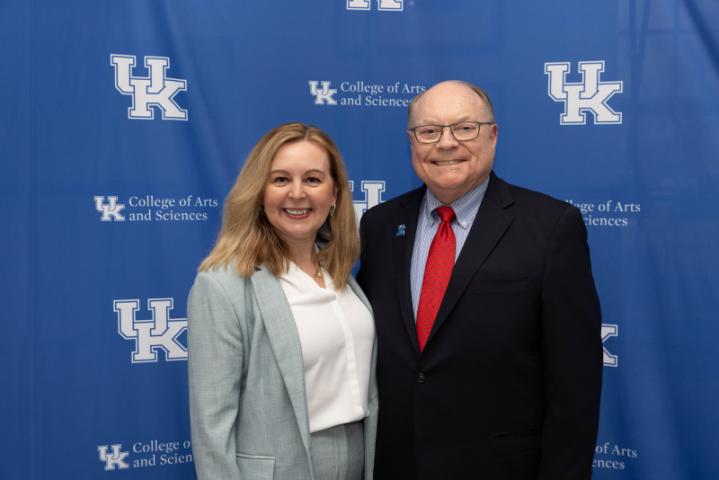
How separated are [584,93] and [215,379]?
2049 mm

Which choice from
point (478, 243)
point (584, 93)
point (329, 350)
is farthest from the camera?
point (584, 93)

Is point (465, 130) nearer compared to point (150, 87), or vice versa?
point (465, 130)

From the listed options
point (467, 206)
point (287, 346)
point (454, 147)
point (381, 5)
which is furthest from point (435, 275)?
point (381, 5)

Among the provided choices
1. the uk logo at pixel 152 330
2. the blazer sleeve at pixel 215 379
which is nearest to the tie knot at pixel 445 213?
the blazer sleeve at pixel 215 379

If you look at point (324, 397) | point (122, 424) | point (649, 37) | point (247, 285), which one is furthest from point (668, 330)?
point (122, 424)

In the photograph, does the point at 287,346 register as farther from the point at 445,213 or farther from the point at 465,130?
the point at 465,130

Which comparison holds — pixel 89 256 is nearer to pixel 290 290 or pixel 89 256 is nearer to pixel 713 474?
pixel 290 290

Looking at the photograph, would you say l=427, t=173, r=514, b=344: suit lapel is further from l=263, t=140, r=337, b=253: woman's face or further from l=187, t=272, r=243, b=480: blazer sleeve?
l=187, t=272, r=243, b=480: blazer sleeve

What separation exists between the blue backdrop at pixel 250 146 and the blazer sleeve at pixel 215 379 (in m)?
1.17

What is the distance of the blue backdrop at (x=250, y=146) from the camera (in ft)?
8.75

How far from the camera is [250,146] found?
285 cm

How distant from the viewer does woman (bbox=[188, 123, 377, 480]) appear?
171 cm

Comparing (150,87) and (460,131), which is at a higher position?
(150,87)

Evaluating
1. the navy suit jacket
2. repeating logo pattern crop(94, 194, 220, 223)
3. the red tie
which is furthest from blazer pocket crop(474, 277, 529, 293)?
repeating logo pattern crop(94, 194, 220, 223)
